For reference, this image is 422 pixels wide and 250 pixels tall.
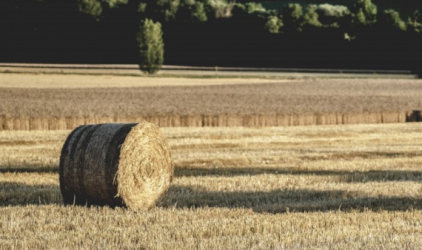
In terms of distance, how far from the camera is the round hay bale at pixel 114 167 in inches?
527

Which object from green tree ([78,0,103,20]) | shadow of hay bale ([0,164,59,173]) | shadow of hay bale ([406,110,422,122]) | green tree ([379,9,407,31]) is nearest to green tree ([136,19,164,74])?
green tree ([78,0,103,20])

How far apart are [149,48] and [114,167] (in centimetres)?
7268

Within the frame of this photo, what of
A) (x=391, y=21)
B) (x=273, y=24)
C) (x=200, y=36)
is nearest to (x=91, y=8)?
(x=200, y=36)

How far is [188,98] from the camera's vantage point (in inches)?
1868

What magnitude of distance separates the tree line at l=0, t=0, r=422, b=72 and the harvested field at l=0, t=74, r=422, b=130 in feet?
69.4

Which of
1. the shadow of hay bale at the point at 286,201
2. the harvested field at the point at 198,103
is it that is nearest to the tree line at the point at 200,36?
the harvested field at the point at 198,103

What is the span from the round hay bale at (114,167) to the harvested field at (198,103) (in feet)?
58.3

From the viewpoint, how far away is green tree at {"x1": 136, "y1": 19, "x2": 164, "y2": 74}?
84250mm

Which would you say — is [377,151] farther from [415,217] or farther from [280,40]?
[280,40]

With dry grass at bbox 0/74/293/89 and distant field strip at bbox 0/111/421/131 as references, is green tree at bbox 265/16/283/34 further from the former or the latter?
distant field strip at bbox 0/111/421/131

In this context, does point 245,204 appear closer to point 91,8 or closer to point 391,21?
point 391,21

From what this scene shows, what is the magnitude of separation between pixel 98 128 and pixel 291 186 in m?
4.18

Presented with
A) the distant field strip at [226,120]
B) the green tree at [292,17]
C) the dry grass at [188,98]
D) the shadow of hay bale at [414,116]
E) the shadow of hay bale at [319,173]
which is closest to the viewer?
the shadow of hay bale at [319,173]

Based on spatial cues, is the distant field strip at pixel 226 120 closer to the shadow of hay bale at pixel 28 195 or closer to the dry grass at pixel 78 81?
the shadow of hay bale at pixel 28 195
